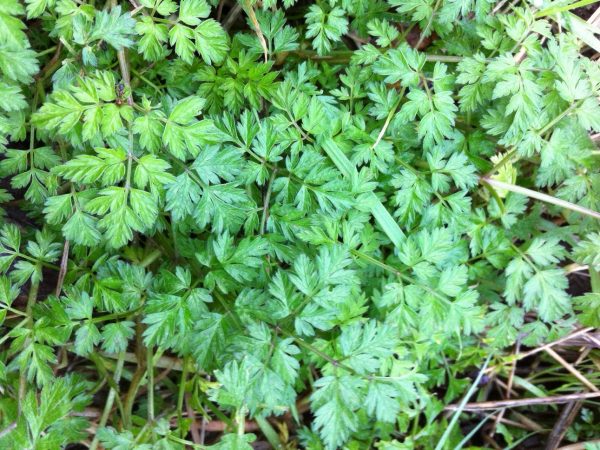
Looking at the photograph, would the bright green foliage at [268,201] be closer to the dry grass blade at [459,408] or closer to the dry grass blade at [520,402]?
the dry grass blade at [459,408]

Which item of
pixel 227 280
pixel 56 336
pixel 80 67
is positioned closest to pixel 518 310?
pixel 227 280

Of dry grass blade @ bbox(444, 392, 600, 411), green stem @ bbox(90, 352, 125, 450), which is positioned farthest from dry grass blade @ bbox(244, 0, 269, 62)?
dry grass blade @ bbox(444, 392, 600, 411)

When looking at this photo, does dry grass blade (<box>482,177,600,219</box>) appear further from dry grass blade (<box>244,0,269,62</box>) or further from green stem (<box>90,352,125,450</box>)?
green stem (<box>90,352,125,450</box>)

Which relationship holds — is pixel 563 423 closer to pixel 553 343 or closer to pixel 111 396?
pixel 553 343

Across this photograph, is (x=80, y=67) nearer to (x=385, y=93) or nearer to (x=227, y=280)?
(x=227, y=280)

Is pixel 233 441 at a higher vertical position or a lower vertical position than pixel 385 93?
lower

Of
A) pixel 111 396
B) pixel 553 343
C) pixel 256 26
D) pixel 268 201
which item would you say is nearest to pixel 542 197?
pixel 553 343

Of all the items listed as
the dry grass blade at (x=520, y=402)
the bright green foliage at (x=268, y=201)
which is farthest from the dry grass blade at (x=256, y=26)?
the dry grass blade at (x=520, y=402)

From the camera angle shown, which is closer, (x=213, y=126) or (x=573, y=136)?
(x=213, y=126)
